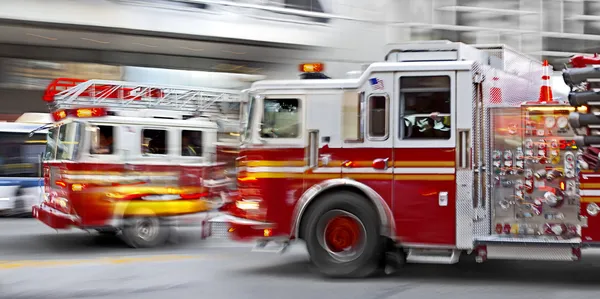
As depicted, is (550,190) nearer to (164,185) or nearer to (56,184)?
(164,185)

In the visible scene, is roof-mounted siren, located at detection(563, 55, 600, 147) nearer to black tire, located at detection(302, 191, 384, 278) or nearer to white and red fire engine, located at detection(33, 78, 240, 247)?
black tire, located at detection(302, 191, 384, 278)

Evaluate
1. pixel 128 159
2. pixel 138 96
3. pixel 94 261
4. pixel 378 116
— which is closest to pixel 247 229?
pixel 378 116

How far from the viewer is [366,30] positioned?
83.2 feet

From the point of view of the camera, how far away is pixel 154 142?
12.3 metres

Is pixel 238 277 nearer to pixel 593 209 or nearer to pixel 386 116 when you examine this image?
pixel 386 116

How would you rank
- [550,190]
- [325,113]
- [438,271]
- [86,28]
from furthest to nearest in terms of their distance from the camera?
[86,28]
[438,271]
[325,113]
[550,190]

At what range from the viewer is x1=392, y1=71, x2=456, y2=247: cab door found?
8.58m

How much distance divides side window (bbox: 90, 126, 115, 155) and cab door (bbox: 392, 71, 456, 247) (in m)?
5.19

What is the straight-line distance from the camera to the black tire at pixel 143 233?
1216 cm

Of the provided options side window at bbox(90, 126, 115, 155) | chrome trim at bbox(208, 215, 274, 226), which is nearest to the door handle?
chrome trim at bbox(208, 215, 274, 226)

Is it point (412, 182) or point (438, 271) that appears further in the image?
point (438, 271)

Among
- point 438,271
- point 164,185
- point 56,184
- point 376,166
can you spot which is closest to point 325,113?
point 376,166

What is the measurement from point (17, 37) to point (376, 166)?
1816 centimetres

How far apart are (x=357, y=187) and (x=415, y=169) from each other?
721 millimetres
